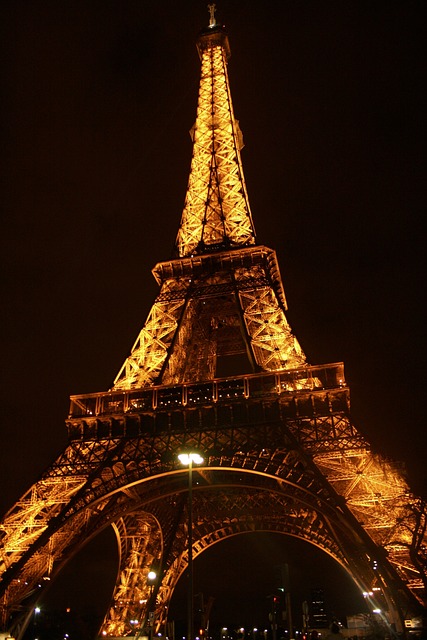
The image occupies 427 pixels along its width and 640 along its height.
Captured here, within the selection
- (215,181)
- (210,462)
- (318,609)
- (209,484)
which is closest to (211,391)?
(210,462)

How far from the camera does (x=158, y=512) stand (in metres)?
38.6

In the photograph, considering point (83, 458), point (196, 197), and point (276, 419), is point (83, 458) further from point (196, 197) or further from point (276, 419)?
point (196, 197)

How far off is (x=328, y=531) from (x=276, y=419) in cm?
1160

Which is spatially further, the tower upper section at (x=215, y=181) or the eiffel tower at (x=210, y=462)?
the tower upper section at (x=215, y=181)

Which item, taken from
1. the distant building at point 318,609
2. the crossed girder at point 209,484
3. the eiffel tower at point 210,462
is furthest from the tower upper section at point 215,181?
the distant building at point 318,609

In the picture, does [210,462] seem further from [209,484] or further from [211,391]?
[209,484]

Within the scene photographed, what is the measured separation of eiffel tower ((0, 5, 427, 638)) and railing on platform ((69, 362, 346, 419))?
0.07 metres

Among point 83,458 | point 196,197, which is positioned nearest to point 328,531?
point 83,458

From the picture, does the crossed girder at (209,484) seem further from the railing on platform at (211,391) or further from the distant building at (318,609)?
the distant building at (318,609)

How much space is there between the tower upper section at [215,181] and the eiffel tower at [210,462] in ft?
0.57

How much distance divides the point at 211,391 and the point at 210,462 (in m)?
3.74

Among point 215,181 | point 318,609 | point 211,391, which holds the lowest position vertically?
point 318,609

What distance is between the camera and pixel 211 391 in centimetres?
2955

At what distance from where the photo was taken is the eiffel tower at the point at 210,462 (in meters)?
25.0
